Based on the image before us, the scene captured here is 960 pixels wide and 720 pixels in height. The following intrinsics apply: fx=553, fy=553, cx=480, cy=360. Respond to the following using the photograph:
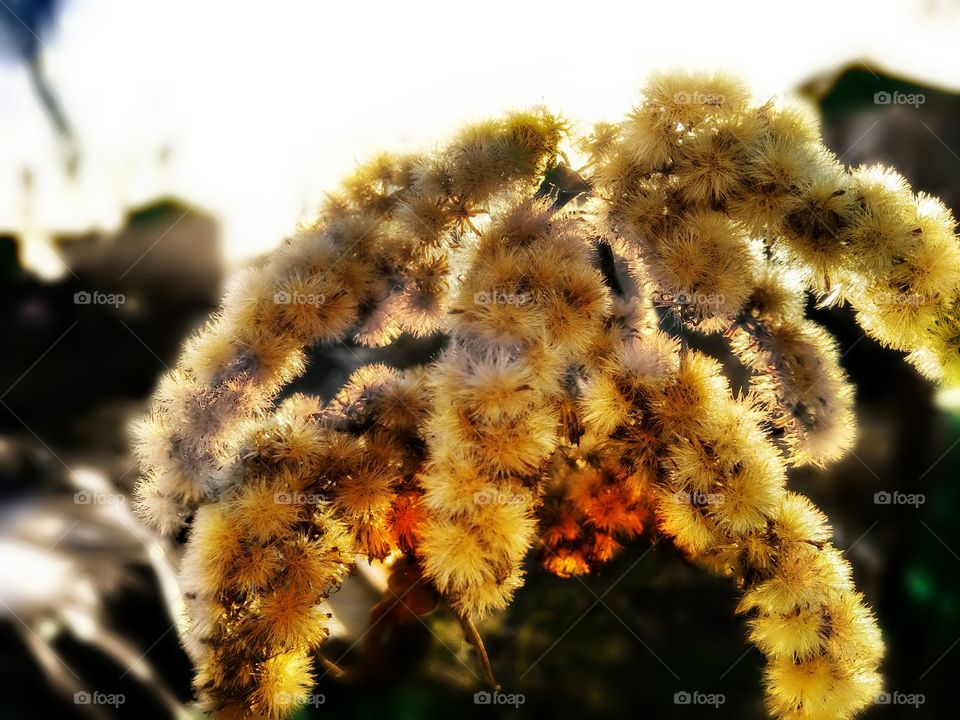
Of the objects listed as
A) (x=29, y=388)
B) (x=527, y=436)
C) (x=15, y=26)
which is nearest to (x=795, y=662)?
(x=527, y=436)

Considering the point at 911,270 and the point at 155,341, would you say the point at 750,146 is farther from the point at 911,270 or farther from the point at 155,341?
the point at 155,341
